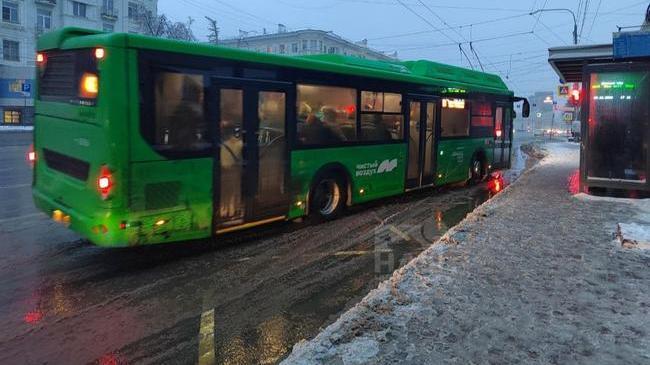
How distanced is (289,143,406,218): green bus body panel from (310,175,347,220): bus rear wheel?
218 millimetres

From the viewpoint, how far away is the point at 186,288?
5863mm

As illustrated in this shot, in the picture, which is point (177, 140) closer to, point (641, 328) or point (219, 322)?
point (219, 322)

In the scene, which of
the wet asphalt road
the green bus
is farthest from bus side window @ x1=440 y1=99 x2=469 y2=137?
the wet asphalt road

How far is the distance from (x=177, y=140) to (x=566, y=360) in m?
4.77

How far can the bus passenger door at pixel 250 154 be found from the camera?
719 centimetres

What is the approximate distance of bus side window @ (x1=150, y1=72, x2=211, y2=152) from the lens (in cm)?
633

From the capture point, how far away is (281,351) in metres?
4.39

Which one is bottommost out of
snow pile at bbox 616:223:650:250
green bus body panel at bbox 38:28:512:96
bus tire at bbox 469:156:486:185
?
snow pile at bbox 616:223:650:250

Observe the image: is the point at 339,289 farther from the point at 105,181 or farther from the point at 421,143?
the point at 421,143

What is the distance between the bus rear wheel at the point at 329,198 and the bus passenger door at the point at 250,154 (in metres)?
1.07

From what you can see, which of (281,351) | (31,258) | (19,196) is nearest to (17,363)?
(281,351)

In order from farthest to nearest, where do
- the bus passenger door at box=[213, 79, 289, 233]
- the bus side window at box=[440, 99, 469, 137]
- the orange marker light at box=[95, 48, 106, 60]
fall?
the bus side window at box=[440, 99, 469, 137] < the bus passenger door at box=[213, 79, 289, 233] < the orange marker light at box=[95, 48, 106, 60]

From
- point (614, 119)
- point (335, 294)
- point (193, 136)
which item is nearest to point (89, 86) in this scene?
point (193, 136)

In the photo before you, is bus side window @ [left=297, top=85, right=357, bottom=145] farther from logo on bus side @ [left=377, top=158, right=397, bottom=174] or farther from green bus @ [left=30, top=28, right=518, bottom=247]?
logo on bus side @ [left=377, top=158, right=397, bottom=174]
